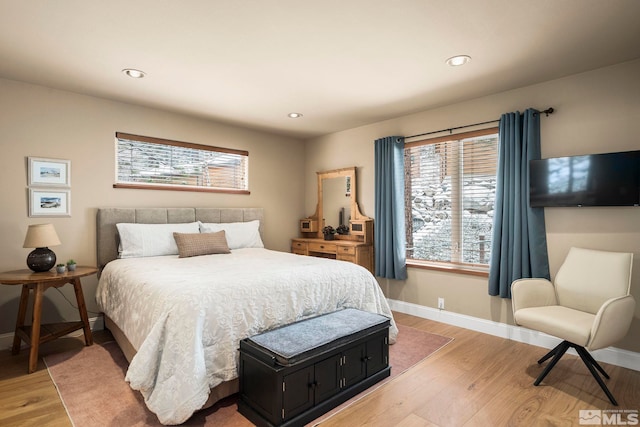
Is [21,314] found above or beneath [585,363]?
above

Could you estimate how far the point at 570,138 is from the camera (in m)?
3.09

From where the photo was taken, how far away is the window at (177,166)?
12.9ft

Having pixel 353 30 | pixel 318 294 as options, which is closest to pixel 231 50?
pixel 353 30

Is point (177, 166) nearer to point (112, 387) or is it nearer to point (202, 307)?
point (112, 387)

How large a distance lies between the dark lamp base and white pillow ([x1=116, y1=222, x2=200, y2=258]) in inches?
24.1

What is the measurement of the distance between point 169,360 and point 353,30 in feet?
7.94

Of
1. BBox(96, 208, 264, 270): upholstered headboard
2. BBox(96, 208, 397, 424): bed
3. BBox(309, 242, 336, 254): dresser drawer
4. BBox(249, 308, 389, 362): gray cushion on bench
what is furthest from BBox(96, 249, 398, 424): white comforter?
BBox(309, 242, 336, 254): dresser drawer

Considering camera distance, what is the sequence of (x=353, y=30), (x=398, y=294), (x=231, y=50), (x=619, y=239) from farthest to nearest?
(x=398, y=294)
(x=619, y=239)
(x=231, y=50)
(x=353, y=30)

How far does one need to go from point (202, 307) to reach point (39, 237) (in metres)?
2.00

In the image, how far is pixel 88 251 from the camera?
363 cm

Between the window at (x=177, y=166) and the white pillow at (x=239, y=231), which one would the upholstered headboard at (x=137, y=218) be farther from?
the window at (x=177, y=166)

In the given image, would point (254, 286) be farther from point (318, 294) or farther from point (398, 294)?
point (398, 294)

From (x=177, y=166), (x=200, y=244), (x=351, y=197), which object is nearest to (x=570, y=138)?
(x=351, y=197)

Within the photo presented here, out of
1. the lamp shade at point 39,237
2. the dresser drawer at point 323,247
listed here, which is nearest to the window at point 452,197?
the dresser drawer at point 323,247
